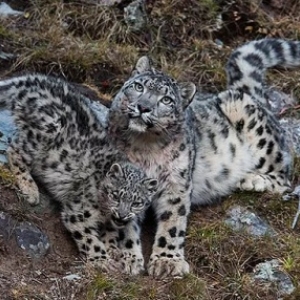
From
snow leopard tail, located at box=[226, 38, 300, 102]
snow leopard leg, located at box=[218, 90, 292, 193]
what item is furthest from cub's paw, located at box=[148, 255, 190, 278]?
snow leopard tail, located at box=[226, 38, 300, 102]

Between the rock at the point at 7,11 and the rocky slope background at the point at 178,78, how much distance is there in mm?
18

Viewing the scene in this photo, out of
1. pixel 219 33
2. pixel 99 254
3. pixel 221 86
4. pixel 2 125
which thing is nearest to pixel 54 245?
pixel 99 254

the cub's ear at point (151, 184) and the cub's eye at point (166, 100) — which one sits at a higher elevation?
the cub's eye at point (166, 100)

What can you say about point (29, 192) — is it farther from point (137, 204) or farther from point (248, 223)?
point (248, 223)

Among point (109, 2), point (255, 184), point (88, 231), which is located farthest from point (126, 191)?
point (109, 2)

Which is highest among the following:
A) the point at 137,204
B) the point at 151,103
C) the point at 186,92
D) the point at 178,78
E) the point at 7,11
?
the point at 151,103

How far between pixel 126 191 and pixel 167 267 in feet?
2.09

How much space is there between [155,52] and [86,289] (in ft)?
13.3

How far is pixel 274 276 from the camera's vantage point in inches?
286

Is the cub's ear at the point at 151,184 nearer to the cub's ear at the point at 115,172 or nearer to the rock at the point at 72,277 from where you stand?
the cub's ear at the point at 115,172

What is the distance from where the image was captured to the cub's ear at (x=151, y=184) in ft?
24.4

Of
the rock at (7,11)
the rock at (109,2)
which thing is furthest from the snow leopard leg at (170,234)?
the rock at (7,11)

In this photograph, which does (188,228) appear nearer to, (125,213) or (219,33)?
(125,213)

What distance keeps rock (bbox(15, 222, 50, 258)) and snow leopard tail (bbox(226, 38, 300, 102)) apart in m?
2.94
